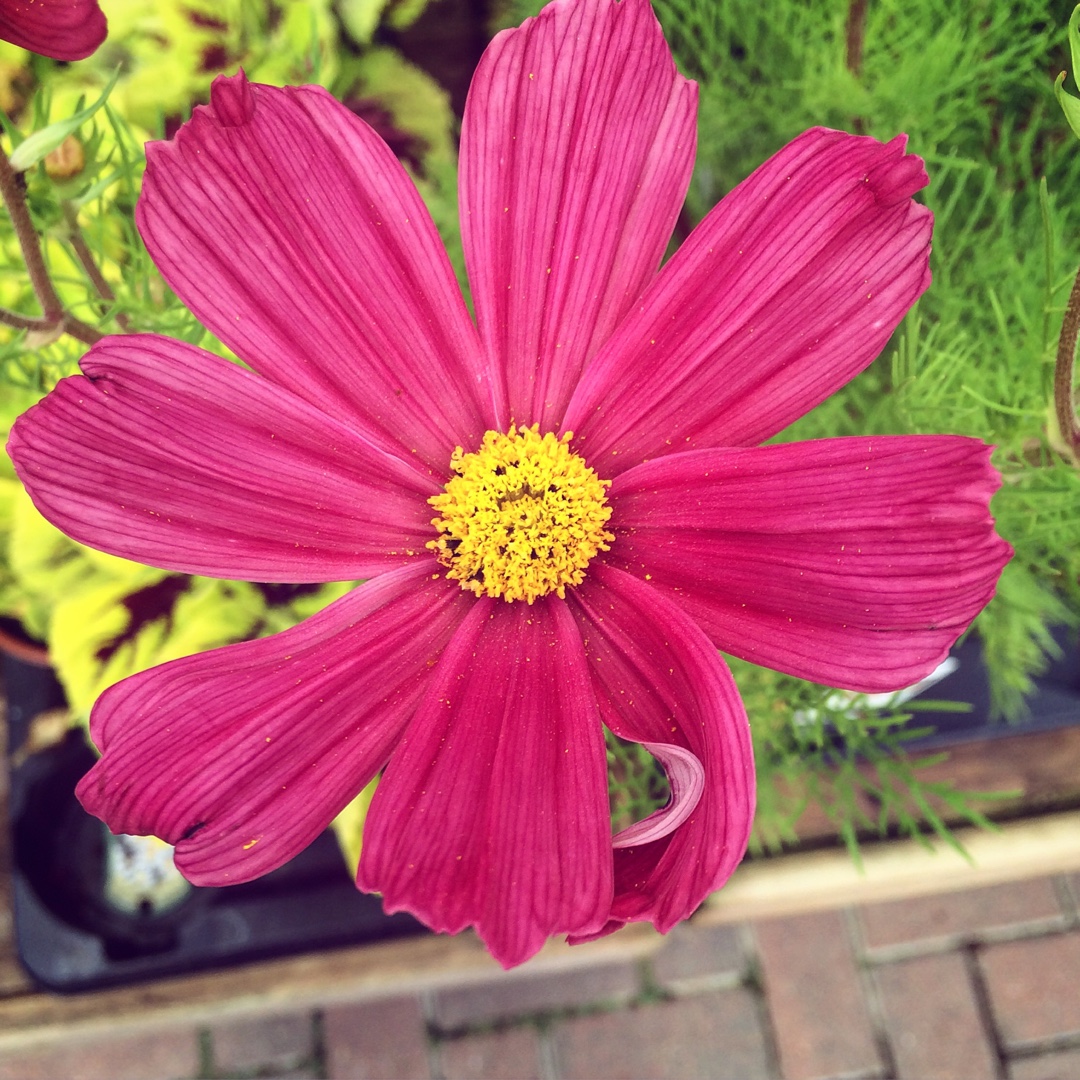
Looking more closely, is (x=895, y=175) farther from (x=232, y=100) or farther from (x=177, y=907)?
(x=177, y=907)

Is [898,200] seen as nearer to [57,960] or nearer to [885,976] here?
[57,960]

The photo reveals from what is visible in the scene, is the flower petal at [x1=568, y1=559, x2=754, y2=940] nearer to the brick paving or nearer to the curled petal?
the curled petal

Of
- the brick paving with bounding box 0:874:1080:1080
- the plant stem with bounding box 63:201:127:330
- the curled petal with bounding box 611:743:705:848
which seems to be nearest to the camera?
the curled petal with bounding box 611:743:705:848

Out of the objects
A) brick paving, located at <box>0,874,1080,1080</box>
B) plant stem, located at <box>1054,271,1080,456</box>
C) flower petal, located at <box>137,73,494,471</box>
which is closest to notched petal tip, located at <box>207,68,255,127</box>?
flower petal, located at <box>137,73,494,471</box>

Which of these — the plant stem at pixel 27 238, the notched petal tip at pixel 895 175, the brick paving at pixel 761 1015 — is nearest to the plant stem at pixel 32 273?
the plant stem at pixel 27 238

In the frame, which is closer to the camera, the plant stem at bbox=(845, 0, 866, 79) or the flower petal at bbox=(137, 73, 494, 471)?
the flower petal at bbox=(137, 73, 494, 471)

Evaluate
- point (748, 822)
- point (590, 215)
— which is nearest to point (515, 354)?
point (590, 215)
